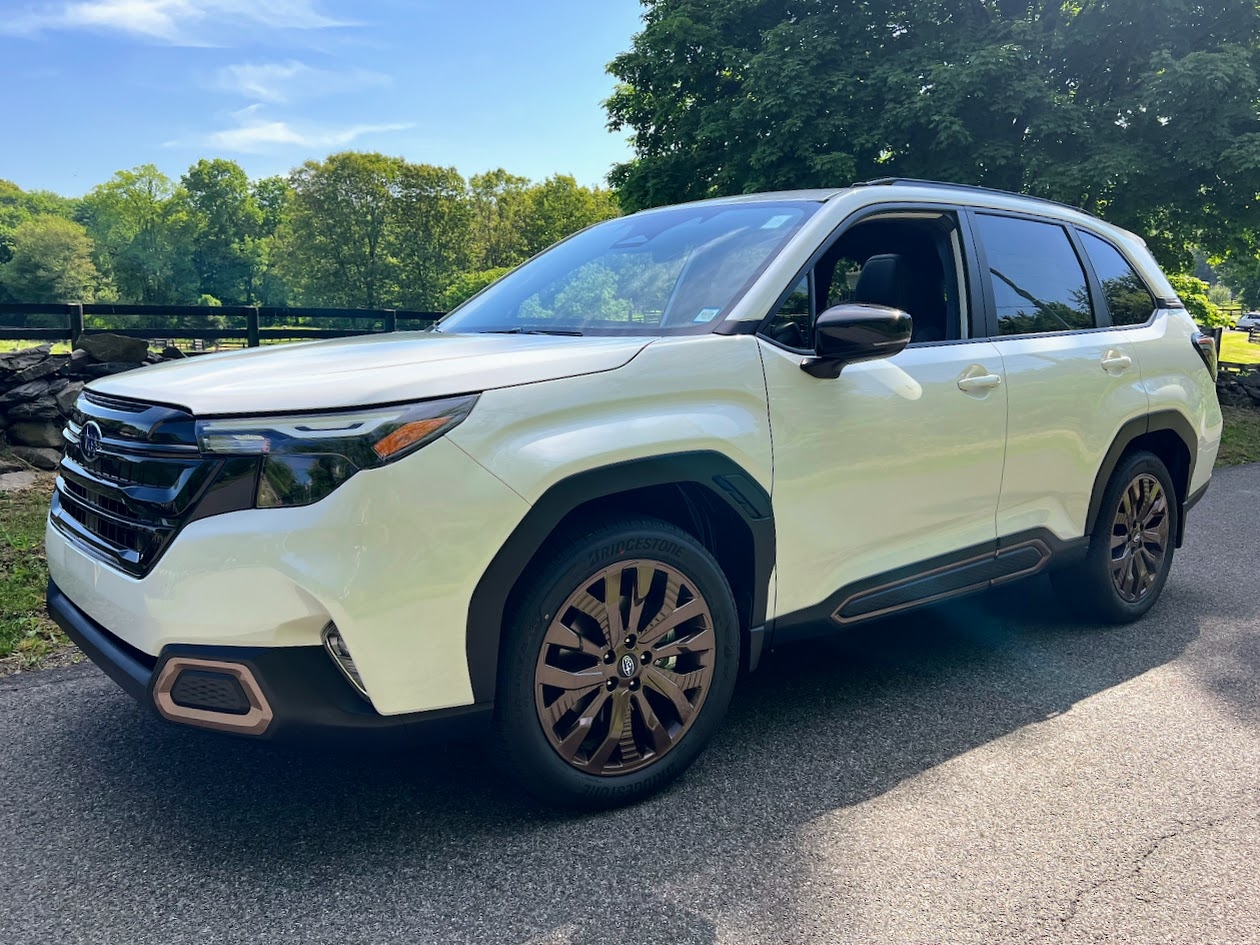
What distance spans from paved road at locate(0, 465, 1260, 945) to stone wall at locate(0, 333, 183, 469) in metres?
4.39

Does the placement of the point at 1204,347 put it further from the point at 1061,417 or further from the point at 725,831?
the point at 725,831

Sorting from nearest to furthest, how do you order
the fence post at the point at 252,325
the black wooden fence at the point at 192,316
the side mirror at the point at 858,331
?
the side mirror at the point at 858,331 → the black wooden fence at the point at 192,316 → the fence post at the point at 252,325

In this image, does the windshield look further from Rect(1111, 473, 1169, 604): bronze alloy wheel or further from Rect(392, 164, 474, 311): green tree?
Rect(392, 164, 474, 311): green tree

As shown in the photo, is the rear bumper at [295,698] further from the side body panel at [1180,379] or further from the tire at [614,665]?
the side body panel at [1180,379]

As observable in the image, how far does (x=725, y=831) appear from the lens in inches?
100

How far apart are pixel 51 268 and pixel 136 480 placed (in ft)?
301

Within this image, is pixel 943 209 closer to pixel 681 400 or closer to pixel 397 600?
pixel 681 400

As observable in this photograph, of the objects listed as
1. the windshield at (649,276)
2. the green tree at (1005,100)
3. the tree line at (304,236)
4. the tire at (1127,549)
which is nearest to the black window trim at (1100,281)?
the tire at (1127,549)

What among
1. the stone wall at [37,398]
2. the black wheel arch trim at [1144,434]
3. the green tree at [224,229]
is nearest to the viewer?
the black wheel arch trim at [1144,434]

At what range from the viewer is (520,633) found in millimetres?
2379

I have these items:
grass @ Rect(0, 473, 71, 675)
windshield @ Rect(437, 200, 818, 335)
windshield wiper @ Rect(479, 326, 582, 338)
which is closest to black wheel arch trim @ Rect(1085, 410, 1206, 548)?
windshield @ Rect(437, 200, 818, 335)

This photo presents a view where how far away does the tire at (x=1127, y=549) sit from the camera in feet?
13.7

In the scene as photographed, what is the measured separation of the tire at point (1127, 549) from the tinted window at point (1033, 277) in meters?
0.78

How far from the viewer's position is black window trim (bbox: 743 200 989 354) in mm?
2920
